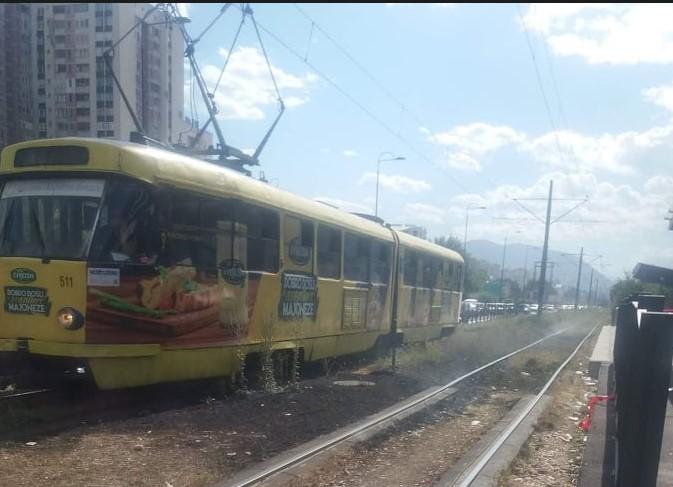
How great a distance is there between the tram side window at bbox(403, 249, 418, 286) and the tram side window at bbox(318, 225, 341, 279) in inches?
170

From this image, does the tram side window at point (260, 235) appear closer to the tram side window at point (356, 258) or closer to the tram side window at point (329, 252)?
the tram side window at point (329, 252)

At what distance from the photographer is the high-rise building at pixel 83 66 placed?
1373 cm

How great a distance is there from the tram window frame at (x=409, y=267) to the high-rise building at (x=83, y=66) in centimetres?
690

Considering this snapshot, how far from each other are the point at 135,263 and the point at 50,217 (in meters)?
1.08

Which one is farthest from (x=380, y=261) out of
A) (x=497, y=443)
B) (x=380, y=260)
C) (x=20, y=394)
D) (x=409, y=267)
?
(x=20, y=394)

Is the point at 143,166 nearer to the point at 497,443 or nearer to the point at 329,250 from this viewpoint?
the point at 329,250

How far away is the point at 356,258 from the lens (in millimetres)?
12680

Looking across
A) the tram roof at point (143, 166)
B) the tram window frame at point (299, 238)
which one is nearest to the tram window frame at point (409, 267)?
the tram window frame at point (299, 238)

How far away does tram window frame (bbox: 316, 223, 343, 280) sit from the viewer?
1097cm

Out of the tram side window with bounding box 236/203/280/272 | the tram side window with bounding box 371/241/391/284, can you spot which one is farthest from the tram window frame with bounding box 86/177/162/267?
the tram side window with bounding box 371/241/391/284

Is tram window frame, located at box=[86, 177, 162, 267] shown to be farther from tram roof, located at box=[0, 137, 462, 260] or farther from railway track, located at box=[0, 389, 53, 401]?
railway track, located at box=[0, 389, 53, 401]

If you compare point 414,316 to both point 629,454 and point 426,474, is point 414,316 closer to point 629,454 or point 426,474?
point 426,474

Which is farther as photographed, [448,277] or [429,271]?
[448,277]

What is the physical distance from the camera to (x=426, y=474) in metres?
6.01
